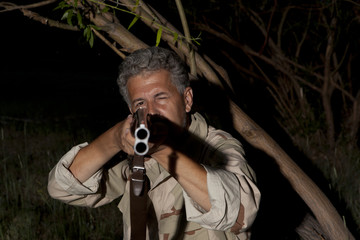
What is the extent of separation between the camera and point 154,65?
1792 mm

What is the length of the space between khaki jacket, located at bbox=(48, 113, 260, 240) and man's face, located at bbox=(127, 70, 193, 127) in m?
0.18

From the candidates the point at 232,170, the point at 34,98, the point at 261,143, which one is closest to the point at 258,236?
the point at 261,143

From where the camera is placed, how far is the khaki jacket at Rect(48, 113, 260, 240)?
1429 millimetres

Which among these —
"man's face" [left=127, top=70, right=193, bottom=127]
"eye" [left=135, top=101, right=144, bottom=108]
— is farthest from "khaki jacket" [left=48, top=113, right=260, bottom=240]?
"eye" [left=135, top=101, right=144, bottom=108]

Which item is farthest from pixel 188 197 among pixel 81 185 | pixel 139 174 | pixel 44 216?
pixel 44 216

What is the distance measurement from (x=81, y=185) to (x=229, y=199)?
2.38 feet

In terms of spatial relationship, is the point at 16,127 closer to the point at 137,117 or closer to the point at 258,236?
the point at 258,236

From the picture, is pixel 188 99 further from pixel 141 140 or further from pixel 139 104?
pixel 141 140

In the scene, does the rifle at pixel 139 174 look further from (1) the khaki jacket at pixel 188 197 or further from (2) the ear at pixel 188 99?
(2) the ear at pixel 188 99

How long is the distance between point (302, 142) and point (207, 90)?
262cm

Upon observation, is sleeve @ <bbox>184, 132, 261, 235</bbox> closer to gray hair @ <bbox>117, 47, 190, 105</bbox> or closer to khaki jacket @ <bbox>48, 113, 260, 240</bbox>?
khaki jacket @ <bbox>48, 113, 260, 240</bbox>

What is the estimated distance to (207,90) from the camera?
7.82 ft

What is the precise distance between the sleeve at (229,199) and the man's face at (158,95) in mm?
337

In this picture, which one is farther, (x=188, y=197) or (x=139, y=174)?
(x=188, y=197)
